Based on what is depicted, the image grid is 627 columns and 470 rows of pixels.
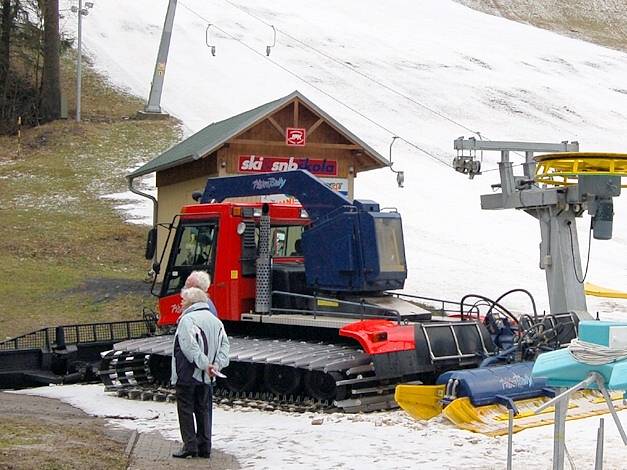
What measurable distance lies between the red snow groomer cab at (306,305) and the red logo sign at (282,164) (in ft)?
31.8

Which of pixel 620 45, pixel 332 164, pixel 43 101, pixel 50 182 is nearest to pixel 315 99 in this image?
pixel 43 101

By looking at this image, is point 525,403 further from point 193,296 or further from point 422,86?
point 422,86

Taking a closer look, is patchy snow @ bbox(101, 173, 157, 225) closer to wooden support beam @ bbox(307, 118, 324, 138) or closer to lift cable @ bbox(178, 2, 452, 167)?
wooden support beam @ bbox(307, 118, 324, 138)

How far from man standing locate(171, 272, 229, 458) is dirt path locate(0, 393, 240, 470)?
22 centimetres

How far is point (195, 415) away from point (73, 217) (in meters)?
22.7

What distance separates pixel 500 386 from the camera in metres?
11.3

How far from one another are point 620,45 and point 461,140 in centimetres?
6600

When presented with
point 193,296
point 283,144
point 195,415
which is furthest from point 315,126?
point 195,415

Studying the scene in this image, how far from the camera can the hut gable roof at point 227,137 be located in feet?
78.4

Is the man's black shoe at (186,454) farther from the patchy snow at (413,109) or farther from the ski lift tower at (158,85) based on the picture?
the ski lift tower at (158,85)

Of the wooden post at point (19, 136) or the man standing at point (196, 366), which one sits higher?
the wooden post at point (19, 136)

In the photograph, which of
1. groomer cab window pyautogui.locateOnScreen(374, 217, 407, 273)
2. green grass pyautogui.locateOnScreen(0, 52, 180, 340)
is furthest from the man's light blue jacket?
green grass pyautogui.locateOnScreen(0, 52, 180, 340)

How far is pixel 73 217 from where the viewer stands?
31594 millimetres

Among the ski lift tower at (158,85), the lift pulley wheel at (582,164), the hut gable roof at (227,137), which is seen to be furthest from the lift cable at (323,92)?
the lift pulley wheel at (582,164)
